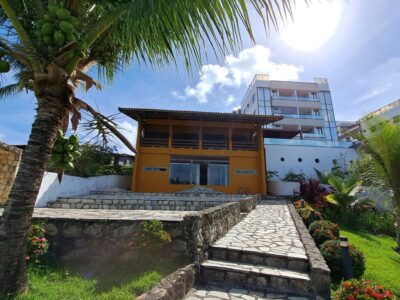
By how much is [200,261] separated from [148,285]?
1.19m

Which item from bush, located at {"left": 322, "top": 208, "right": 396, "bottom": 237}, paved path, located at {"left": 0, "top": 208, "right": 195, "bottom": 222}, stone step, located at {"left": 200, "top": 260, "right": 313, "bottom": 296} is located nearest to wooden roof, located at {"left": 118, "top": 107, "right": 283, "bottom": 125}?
bush, located at {"left": 322, "top": 208, "right": 396, "bottom": 237}

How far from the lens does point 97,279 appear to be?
3566mm

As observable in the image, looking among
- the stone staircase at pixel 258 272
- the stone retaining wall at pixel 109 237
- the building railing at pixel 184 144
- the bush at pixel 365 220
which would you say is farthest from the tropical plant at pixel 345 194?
the building railing at pixel 184 144

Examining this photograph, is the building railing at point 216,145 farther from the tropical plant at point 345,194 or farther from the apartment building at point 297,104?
the apartment building at point 297,104

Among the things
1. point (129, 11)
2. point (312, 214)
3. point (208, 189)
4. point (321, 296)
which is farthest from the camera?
point (208, 189)

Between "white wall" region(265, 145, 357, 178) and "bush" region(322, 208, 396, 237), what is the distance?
993cm

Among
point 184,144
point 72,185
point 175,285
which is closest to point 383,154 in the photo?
point 175,285

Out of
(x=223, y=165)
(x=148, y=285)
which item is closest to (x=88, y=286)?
(x=148, y=285)

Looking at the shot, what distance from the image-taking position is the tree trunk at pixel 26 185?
226 centimetres

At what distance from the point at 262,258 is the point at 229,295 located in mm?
1124

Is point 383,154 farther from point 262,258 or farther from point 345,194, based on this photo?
point 345,194

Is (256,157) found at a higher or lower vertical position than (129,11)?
higher

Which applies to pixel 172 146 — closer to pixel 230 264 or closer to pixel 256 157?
pixel 256 157

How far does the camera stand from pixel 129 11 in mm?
2066
